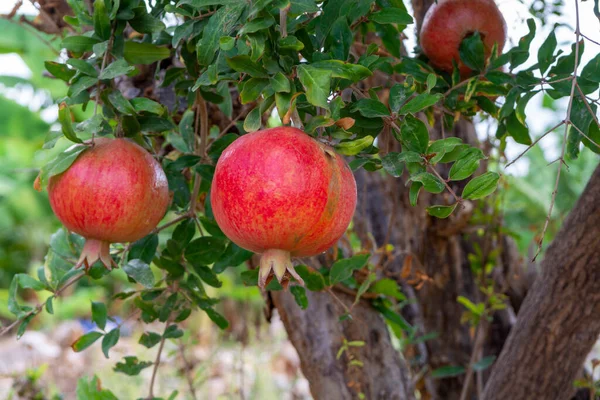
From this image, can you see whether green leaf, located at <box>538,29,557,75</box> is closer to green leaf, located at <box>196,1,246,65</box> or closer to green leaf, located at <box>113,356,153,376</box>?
green leaf, located at <box>196,1,246,65</box>

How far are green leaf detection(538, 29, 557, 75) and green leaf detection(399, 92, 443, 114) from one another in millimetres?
346

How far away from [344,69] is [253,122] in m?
0.13

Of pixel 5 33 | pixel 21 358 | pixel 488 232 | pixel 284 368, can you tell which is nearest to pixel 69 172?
pixel 488 232

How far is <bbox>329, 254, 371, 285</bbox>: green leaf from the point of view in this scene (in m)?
1.16

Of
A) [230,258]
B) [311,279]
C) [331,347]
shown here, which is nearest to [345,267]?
[311,279]

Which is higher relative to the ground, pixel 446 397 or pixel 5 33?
pixel 446 397

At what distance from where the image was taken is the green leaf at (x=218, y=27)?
740 mm

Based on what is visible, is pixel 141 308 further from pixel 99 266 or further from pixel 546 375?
pixel 546 375

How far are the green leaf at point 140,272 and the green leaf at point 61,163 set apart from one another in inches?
8.9

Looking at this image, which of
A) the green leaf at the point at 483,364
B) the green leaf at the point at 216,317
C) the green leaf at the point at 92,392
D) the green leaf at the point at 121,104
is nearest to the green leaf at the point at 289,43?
the green leaf at the point at 121,104

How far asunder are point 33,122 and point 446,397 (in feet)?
20.6

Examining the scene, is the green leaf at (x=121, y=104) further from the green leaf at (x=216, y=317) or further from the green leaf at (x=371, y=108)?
the green leaf at (x=216, y=317)

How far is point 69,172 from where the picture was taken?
810 millimetres

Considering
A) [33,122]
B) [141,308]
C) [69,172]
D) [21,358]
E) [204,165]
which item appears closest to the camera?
[69,172]
